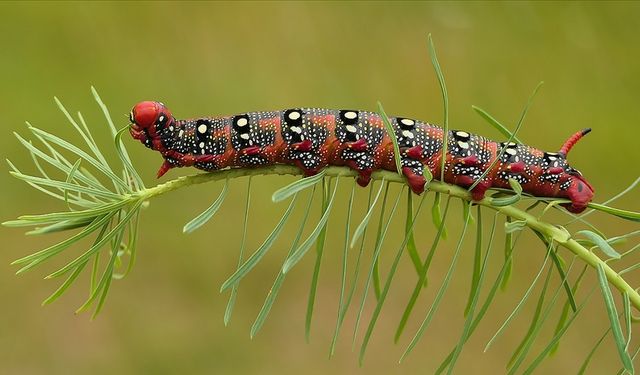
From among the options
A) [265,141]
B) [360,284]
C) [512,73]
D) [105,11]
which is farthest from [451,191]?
[105,11]

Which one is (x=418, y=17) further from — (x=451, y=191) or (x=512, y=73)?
(x=451, y=191)

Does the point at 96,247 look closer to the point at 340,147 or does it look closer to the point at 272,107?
the point at 340,147

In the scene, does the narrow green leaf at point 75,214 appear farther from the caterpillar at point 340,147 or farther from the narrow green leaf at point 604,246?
the narrow green leaf at point 604,246

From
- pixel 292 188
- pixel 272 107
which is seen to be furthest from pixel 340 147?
pixel 272 107

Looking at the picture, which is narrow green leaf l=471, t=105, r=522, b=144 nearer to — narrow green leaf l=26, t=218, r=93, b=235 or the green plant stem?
the green plant stem

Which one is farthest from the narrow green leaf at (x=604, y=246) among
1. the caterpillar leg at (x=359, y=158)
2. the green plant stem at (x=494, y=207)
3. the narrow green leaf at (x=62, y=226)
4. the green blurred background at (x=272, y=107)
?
the green blurred background at (x=272, y=107)

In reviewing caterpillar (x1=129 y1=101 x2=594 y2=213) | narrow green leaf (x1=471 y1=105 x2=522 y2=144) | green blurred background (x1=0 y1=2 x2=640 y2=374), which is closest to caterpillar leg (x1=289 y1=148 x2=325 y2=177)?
caterpillar (x1=129 y1=101 x2=594 y2=213)
